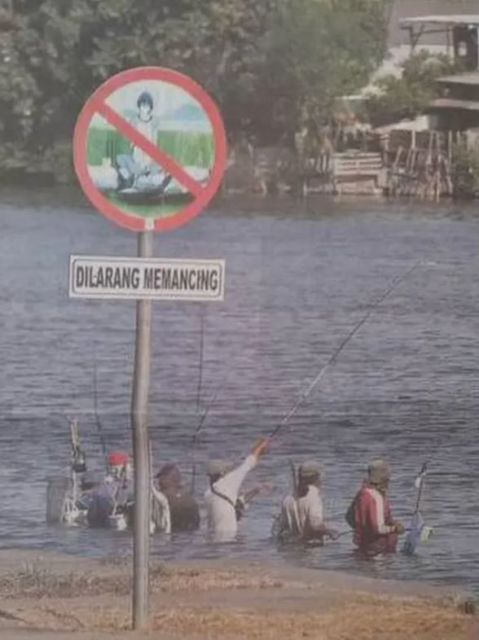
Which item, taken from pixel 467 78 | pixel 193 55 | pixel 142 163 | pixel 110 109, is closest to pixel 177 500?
pixel 142 163

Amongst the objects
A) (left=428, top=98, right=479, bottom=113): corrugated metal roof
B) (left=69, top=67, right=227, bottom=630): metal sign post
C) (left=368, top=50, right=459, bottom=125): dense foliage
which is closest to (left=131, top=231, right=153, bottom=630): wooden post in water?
(left=69, top=67, right=227, bottom=630): metal sign post

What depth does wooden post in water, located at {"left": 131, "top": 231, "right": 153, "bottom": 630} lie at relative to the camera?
8070mm

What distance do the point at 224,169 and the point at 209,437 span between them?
1.24 m

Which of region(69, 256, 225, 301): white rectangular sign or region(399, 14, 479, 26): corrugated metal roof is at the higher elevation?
region(399, 14, 479, 26): corrugated metal roof

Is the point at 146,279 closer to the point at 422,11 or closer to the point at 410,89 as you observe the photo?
the point at 410,89

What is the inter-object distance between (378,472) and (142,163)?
182 cm

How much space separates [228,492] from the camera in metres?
8.69

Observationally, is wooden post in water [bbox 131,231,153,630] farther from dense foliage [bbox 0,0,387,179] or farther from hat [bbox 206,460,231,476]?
dense foliage [bbox 0,0,387,179]

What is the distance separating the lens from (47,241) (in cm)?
865

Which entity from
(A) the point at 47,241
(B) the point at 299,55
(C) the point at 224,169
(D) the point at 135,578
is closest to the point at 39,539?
(D) the point at 135,578

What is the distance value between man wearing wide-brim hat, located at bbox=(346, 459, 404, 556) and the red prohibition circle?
1.53m

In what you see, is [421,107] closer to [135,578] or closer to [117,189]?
[117,189]

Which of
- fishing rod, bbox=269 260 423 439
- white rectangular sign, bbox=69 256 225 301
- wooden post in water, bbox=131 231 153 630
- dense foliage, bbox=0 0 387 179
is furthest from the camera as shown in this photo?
fishing rod, bbox=269 260 423 439

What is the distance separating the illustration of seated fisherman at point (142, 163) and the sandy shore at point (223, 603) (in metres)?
1.77
